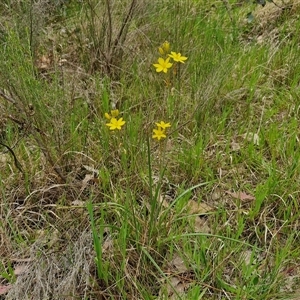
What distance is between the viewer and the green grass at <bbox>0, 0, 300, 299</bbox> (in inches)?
60.3

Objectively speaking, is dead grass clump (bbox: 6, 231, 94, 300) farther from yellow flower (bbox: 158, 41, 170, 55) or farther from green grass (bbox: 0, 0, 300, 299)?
yellow flower (bbox: 158, 41, 170, 55)

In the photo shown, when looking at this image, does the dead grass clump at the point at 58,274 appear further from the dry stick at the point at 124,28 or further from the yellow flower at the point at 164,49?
the dry stick at the point at 124,28

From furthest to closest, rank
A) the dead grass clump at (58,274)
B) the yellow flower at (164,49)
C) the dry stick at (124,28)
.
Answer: the dry stick at (124,28), the yellow flower at (164,49), the dead grass clump at (58,274)

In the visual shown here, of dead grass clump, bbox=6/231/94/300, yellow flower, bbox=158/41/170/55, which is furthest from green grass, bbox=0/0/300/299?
yellow flower, bbox=158/41/170/55

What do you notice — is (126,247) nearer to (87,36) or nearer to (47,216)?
(47,216)

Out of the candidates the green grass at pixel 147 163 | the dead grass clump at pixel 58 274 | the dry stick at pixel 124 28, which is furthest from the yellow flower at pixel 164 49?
the dry stick at pixel 124 28

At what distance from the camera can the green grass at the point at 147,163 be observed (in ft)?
5.03

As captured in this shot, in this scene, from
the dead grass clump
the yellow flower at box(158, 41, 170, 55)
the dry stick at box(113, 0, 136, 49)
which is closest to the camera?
the dead grass clump

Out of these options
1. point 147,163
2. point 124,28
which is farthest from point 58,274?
point 124,28

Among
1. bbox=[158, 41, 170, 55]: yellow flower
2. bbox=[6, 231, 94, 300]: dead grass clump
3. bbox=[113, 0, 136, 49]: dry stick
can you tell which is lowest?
bbox=[6, 231, 94, 300]: dead grass clump

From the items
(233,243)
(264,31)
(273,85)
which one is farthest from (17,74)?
(264,31)

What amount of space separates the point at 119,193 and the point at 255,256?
532 millimetres

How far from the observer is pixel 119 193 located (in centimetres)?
177

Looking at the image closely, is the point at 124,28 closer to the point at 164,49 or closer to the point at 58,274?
the point at 164,49
